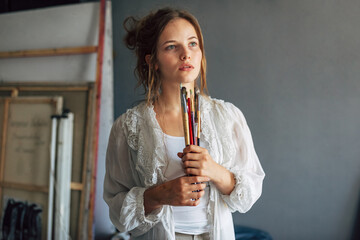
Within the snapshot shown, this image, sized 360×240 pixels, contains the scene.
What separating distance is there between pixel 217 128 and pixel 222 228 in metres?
0.30

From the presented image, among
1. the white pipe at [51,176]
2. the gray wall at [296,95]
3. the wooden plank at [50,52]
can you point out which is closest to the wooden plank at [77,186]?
the white pipe at [51,176]

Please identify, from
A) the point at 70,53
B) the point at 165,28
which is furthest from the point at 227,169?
the point at 70,53

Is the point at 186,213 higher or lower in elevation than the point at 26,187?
lower

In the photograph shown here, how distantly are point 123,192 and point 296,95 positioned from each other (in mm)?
1090

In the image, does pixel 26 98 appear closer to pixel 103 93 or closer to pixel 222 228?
pixel 103 93

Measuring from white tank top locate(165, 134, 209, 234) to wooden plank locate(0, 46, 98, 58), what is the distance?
1.22m

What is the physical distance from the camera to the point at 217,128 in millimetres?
831

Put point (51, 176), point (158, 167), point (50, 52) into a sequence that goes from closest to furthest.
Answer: point (158, 167) < point (51, 176) < point (50, 52)

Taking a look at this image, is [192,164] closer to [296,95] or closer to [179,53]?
[179,53]

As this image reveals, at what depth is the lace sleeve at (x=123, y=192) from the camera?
74 centimetres

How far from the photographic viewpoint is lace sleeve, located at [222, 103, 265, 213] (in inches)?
28.8

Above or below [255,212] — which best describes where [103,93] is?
above

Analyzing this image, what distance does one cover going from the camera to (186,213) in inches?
30.6

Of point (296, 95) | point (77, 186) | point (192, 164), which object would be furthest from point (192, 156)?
point (77, 186)
